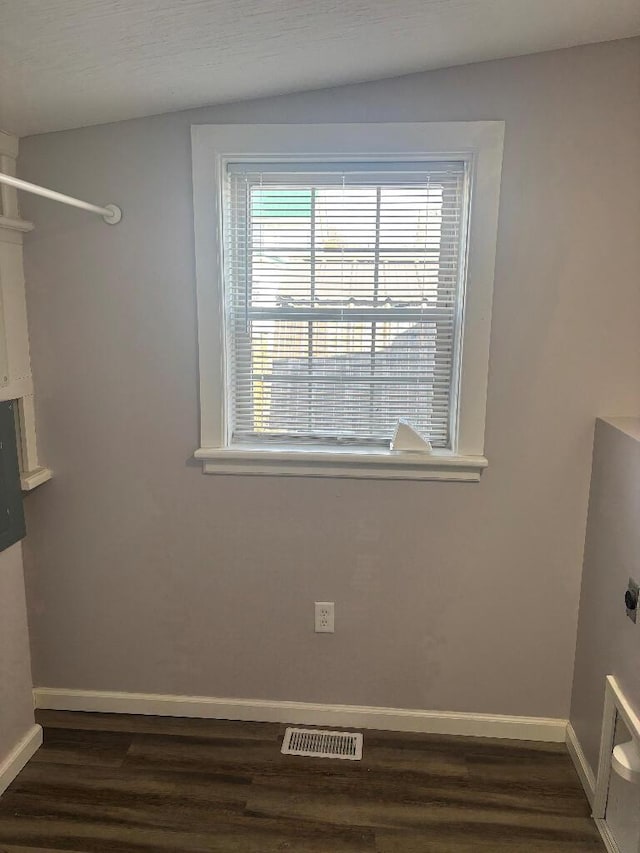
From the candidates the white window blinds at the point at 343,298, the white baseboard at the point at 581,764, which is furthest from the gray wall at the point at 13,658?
the white baseboard at the point at 581,764

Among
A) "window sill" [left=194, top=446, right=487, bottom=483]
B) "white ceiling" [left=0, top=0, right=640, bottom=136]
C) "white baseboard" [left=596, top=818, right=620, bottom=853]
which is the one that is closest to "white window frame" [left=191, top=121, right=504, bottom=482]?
"window sill" [left=194, top=446, right=487, bottom=483]

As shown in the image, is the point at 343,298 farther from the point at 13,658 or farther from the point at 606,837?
the point at 606,837

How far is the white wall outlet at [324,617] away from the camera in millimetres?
2262

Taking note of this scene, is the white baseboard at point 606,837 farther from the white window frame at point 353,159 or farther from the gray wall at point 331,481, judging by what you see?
the white window frame at point 353,159

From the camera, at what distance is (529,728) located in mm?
2262

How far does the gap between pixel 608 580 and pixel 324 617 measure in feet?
3.17

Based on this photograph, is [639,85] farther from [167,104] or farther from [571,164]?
[167,104]

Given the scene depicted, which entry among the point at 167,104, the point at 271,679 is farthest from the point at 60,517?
the point at 167,104

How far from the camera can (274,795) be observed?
2.01m

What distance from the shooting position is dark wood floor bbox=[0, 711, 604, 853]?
6.09ft

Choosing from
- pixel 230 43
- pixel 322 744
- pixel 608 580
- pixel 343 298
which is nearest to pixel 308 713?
pixel 322 744

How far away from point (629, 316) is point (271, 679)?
1.79 m

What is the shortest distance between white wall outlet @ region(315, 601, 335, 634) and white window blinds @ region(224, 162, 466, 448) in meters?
0.60

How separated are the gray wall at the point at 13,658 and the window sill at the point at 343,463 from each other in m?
0.73
